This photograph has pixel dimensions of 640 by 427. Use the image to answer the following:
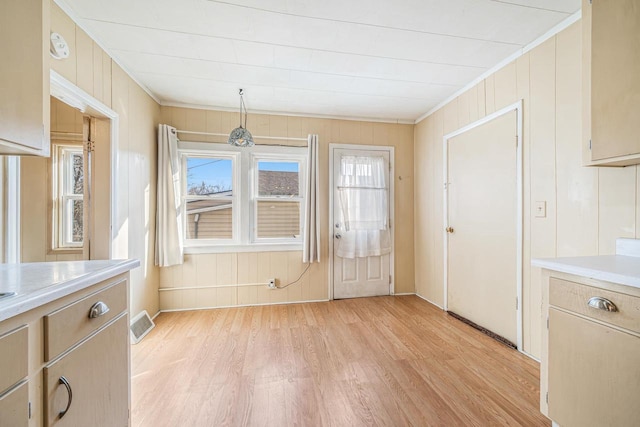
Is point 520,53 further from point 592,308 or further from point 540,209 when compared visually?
point 592,308

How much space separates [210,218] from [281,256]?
1.01m

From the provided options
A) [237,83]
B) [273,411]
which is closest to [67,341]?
[273,411]

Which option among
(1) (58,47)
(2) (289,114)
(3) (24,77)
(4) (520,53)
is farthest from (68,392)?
(4) (520,53)

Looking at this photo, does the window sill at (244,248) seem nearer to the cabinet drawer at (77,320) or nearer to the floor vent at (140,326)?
the floor vent at (140,326)

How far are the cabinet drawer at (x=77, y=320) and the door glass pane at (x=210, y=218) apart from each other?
207cm

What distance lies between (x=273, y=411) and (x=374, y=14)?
2569 millimetres

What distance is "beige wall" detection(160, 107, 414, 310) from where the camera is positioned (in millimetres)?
3078

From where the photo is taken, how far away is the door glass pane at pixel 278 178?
3316 millimetres

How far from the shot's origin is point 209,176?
319 centimetres

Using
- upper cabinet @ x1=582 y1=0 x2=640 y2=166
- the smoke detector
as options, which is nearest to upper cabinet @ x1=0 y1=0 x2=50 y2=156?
the smoke detector

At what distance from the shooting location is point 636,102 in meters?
1.23

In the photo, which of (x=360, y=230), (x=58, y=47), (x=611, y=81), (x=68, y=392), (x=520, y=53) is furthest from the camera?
(x=360, y=230)

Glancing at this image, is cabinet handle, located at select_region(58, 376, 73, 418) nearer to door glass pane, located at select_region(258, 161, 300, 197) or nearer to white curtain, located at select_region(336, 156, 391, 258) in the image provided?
door glass pane, located at select_region(258, 161, 300, 197)

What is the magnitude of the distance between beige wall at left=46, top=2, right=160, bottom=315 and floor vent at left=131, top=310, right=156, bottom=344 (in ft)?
0.30
